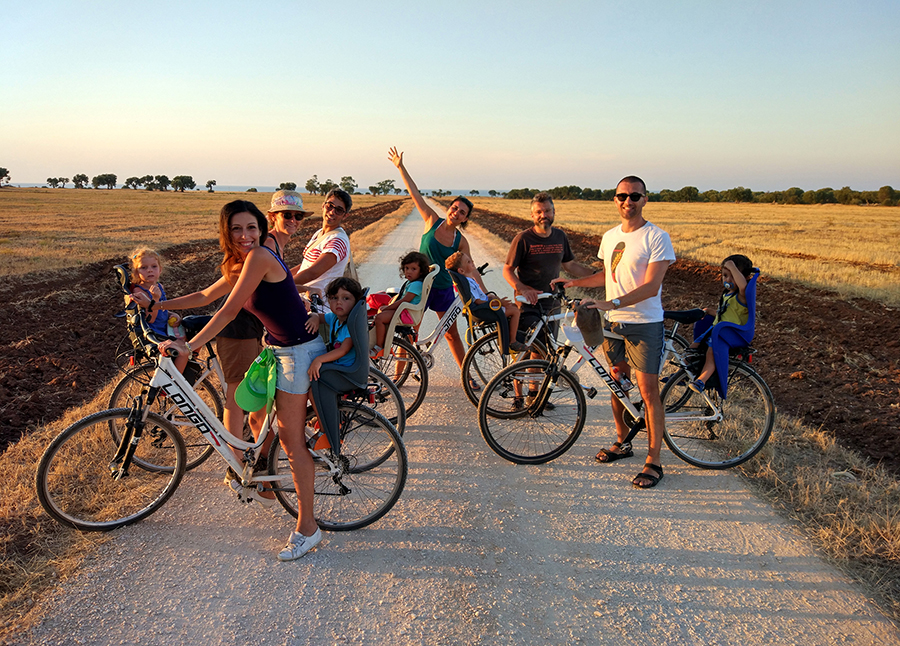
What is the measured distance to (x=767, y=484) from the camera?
13.8 feet

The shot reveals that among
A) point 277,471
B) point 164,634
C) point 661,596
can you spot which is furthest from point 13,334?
point 661,596

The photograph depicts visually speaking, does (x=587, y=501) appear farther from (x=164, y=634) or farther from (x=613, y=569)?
(x=164, y=634)

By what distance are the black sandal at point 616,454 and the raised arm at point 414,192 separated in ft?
9.47

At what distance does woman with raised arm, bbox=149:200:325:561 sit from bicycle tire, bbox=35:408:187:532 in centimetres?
93

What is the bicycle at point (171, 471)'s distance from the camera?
133 inches

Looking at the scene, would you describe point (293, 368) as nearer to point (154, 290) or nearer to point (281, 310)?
point (281, 310)

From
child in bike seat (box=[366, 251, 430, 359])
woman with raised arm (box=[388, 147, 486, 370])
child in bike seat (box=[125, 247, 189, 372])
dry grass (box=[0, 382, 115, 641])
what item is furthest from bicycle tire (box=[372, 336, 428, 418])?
dry grass (box=[0, 382, 115, 641])

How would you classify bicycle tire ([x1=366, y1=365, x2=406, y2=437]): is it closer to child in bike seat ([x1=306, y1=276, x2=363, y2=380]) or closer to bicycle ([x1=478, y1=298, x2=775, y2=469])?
bicycle ([x1=478, y1=298, x2=775, y2=469])

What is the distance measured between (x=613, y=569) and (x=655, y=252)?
2.18 metres

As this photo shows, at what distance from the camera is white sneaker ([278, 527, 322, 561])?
327cm

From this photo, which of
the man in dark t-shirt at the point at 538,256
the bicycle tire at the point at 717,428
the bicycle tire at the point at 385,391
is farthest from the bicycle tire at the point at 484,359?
the bicycle tire at the point at 717,428

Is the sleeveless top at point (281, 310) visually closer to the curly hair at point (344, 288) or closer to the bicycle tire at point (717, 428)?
the curly hair at point (344, 288)

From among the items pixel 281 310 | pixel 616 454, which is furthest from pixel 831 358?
pixel 281 310

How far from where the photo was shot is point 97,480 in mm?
3867
